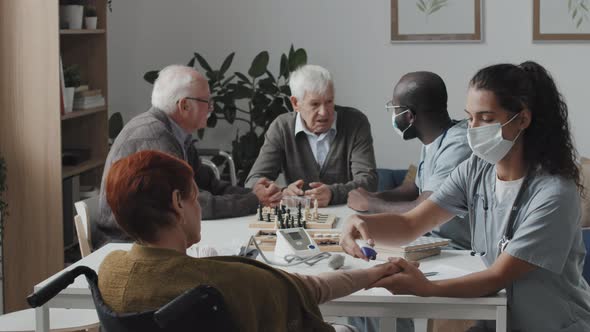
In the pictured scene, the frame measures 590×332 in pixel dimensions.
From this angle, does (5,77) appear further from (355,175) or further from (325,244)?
(325,244)

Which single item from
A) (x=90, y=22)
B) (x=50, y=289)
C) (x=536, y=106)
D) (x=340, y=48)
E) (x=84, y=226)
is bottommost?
(x=84, y=226)

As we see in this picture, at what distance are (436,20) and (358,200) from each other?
216 cm

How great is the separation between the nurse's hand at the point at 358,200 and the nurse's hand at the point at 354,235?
33.9 inches

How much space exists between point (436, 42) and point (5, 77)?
2.62 metres

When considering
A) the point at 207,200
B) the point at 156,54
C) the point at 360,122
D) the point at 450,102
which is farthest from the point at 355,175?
the point at 156,54

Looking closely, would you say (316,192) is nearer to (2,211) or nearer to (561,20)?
(2,211)

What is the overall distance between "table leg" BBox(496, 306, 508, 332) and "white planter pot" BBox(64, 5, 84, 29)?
3.02m

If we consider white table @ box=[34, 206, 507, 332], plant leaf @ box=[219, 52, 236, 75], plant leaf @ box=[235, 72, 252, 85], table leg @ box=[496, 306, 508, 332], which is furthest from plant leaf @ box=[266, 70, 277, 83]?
table leg @ box=[496, 306, 508, 332]

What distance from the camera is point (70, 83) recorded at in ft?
15.5

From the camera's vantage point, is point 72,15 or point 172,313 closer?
point 172,313

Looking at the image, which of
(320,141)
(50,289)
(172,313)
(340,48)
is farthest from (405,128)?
(172,313)

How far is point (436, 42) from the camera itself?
567 centimetres

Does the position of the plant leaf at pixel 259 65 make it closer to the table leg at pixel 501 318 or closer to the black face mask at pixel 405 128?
the black face mask at pixel 405 128

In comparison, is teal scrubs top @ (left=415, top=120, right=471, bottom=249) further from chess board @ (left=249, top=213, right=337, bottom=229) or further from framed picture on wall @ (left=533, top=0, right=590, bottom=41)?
framed picture on wall @ (left=533, top=0, right=590, bottom=41)
